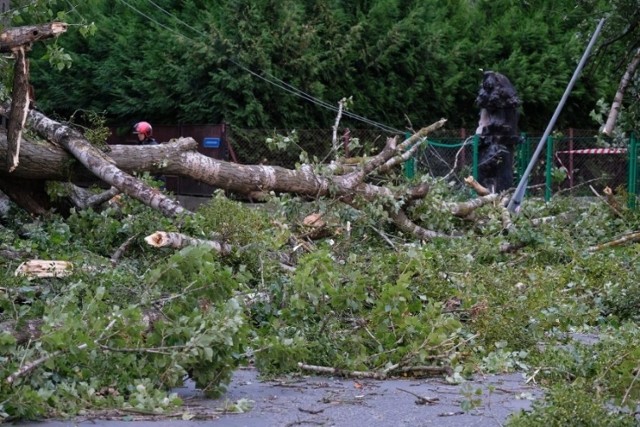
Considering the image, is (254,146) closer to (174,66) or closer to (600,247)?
(174,66)

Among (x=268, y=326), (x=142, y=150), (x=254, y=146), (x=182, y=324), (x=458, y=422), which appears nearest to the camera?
(x=458, y=422)

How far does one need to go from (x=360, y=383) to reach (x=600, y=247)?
519cm

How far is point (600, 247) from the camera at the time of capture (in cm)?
1076

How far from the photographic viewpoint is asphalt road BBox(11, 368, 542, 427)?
5.20 metres

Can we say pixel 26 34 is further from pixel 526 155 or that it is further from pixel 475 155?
pixel 526 155

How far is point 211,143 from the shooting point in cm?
2019

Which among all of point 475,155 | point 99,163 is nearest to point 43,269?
point 99,163

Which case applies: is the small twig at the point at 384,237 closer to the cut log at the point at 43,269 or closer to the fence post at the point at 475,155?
the cut log at the point at 43,269

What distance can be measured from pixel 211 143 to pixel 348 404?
14.8m

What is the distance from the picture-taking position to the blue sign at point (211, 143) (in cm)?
2010

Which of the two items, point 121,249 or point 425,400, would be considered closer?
point 425,400

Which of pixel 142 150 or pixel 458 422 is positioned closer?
pixel 458 422

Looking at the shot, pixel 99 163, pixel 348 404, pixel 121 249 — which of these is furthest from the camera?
pixel 99 163

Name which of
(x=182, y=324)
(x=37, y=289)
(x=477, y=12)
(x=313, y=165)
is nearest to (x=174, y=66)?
(x=477, y=12)
